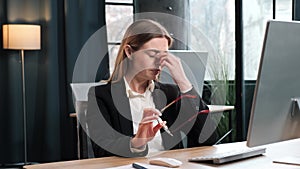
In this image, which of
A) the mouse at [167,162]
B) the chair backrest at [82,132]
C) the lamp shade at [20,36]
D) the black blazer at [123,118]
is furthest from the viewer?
the lamp shade at [20,36]

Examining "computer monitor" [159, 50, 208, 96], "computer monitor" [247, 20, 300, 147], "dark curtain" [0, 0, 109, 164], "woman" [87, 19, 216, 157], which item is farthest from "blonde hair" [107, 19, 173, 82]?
"dark curtain" [0, 0, 109, 164]

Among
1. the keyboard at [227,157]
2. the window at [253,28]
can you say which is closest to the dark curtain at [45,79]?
the window at [253,28]

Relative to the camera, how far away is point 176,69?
2.02 m

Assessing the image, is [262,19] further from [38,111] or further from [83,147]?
[83,147]

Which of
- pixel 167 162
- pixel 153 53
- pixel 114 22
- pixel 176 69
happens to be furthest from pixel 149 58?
pixel 114 22

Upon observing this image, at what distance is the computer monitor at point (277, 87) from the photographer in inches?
53.3

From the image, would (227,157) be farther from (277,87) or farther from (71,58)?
(71,58)

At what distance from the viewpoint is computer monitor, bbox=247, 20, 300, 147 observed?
135 cm

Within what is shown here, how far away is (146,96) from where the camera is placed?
205 centimetres

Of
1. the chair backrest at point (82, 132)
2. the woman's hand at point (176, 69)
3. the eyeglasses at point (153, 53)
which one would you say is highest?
the eyeglasses at point (153, 53)

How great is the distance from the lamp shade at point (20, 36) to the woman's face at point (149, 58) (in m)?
2.42

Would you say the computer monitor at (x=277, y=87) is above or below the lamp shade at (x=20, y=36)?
below

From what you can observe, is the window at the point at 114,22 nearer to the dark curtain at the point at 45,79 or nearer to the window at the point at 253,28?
the dark curtain at the point at 45,79

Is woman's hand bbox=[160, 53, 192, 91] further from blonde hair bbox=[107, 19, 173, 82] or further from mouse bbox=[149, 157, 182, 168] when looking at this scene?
mouse bbox=[149, 157, 182, 168]
